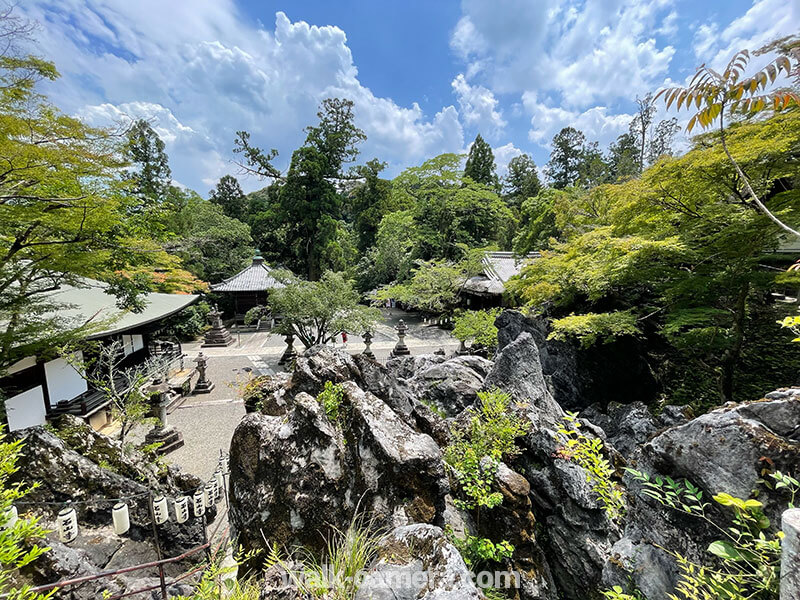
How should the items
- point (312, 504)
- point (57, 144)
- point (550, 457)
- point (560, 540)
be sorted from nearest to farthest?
point (312, 504) < point (560, 540) < point (550, 457) < point (57, 144)

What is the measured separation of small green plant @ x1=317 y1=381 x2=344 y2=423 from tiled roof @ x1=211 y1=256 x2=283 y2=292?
19579 mm

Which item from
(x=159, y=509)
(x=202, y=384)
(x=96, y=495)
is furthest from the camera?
(x=202, y=384)

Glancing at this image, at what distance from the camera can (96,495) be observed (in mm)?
4867

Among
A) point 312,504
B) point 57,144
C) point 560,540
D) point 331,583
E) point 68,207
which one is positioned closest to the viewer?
point 331,583

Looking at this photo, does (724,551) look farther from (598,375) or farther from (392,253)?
(392,253)

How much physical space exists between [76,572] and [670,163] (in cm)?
1106

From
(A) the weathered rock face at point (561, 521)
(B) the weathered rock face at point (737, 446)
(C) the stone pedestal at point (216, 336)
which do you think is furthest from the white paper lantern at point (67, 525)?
(C) the stone pedestal at point (216, 336)

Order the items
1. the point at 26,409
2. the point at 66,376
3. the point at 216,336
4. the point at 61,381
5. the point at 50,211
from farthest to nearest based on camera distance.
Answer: the point at 216,336 < the point at 66,376 < the point at 61,381 < the point at 26,409 < the point at 50,211

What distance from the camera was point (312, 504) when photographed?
348 centimetres

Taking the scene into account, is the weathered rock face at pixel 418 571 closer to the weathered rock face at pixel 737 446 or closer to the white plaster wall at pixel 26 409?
the weathered rock face at pixel 737 446

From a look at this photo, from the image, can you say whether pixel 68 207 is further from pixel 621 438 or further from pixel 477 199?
pixel 477 199

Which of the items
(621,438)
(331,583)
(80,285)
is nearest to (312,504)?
(331,583)

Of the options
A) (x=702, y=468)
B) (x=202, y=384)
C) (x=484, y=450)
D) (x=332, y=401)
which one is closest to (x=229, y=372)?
(x=202, y=384)

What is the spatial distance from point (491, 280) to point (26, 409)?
2048cm
